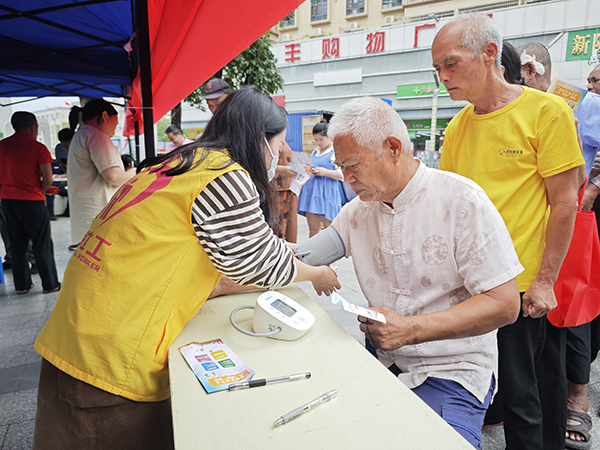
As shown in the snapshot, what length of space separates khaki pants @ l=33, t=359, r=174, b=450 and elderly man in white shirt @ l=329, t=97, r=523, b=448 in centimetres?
69

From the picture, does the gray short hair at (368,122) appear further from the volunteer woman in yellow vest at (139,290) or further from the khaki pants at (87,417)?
the khaki pants at (87,417)

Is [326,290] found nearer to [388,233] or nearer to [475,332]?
[388,233]

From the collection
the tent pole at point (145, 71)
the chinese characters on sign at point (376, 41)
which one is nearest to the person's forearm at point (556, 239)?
the tent pole at point (145, 71)

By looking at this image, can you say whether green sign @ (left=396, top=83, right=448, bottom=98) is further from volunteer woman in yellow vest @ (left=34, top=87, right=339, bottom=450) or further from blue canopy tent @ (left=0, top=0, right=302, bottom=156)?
volunteer woman in yellow vest @ (left=34, top=87, right=339, bottom=450)

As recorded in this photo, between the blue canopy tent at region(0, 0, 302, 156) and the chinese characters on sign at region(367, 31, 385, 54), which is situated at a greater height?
the chinese characters on sign at region(367, 31, 385, 54)

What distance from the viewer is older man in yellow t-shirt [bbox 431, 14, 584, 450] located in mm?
1491

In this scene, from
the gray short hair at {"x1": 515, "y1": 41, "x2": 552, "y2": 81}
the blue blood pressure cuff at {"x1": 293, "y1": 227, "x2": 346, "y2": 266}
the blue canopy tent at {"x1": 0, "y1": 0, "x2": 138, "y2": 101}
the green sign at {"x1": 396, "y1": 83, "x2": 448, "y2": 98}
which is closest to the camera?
the blue blood pressure cuff at {"x1": 293, "y1": 227, "x2": 346, "y2": 266}

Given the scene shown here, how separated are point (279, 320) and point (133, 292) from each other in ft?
1.33

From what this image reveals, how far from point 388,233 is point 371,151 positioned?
29 cm

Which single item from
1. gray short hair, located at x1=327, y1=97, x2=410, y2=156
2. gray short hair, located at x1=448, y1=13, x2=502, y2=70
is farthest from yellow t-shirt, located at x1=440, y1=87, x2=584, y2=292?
gray short hair, located at x1=327, y1=97, x2=410, y2=156

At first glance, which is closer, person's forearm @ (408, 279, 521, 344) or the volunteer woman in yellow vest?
the volunteer woman in yellow vest

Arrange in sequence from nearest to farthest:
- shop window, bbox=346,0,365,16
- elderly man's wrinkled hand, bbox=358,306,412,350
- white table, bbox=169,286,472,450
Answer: white table, bbox=169,286,472,450
elderly man's wrinkled hand, bbox=358,306,412,350
shop window, bbox=346,0,365,16

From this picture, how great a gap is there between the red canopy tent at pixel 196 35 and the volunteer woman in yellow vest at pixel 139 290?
1059 millimetres

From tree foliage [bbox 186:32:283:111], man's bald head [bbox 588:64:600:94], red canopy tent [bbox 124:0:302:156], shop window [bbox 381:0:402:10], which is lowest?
man's bald head [bbox 588:64:600:94]
